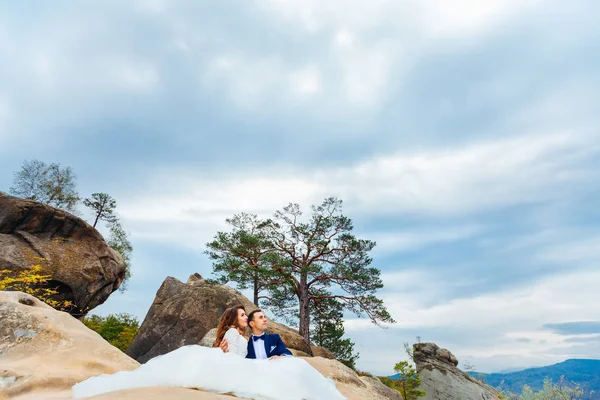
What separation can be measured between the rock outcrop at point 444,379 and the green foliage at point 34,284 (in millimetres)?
18830

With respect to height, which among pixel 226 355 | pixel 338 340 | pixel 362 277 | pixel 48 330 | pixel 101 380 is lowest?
pixel 101 380

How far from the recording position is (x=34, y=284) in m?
19.2

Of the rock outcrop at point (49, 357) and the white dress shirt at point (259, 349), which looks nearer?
the rock outcrop at point (49, 357)

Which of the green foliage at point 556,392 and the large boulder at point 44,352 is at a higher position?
the green foliage at point 556,392

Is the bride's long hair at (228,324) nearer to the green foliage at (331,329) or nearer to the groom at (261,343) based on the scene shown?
the groom at (261,343)

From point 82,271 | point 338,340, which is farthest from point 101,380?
point 338,340

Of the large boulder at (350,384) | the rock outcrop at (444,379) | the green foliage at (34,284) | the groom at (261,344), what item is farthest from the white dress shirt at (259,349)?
the rock outcrop at (444,379)

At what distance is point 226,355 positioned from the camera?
5.57 m

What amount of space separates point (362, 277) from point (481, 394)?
8.64 metres

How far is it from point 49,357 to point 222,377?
3.96 meters

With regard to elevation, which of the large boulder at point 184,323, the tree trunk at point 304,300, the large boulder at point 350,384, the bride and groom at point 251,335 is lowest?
the large boulder at point 350,384

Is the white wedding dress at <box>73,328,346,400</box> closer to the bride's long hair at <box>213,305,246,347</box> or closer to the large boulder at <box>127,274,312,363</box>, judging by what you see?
the bride's long hair at <box>213,305,246,347</box>

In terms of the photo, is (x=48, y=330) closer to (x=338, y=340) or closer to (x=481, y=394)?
(x=481, y=394)

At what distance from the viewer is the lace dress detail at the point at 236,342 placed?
22.9 ft
